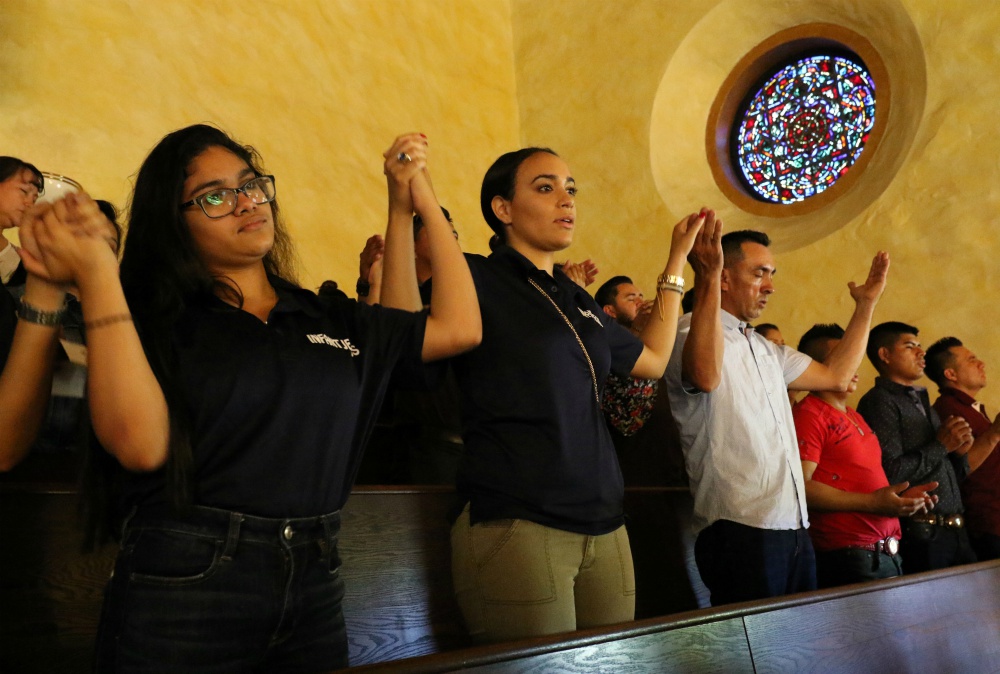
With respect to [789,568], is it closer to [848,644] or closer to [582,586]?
[848,644]

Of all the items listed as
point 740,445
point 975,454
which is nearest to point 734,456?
point 740,445

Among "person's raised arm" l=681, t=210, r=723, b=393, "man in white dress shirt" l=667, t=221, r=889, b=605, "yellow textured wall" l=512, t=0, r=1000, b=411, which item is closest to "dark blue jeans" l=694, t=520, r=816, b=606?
"man in white dress shirt" l=667, t=221, r=889, b=605

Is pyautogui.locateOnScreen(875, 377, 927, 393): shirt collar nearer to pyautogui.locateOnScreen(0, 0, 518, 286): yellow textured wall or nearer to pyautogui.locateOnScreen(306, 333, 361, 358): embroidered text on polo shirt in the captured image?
pyautogui.locateOnScreen(306, 333, 361, 358): embroidered text on polo shirt

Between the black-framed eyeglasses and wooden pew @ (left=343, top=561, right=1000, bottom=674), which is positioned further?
the black-framed eyeglasses

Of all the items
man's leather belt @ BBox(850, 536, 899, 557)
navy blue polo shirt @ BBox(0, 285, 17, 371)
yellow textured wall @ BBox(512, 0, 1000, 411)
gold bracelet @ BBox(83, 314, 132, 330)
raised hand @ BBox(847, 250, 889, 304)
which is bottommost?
man's leather belt @ BBox(850, 536, 899, 557)

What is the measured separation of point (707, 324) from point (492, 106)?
4.23 m

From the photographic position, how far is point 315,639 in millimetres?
1155

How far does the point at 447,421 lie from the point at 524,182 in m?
0.90

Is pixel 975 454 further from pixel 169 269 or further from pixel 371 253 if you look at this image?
pixel 169 269

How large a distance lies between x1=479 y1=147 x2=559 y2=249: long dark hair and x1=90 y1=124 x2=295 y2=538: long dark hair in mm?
560

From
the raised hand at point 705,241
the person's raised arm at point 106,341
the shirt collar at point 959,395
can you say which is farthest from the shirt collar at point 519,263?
the shirt collar at point 959,395

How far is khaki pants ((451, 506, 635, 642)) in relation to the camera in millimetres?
1429

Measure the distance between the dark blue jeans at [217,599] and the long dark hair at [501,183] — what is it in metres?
0.89

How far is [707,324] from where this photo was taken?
2.06 meters
